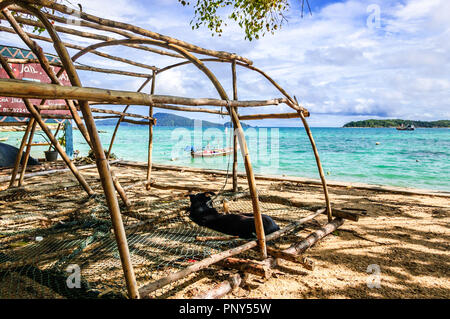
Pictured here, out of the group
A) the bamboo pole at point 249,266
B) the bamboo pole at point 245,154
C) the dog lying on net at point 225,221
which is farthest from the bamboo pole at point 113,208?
the dog lying on net at point 225,221

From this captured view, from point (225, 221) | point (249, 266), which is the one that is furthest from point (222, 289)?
point (225, 221)

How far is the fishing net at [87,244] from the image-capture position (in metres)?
2.24

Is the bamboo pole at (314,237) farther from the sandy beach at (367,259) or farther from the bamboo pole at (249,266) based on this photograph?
the bamboo pole at (249,266)

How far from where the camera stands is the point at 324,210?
13.1 ft

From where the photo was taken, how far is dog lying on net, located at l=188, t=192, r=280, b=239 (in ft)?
10.8

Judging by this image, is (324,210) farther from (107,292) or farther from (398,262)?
(107,292)

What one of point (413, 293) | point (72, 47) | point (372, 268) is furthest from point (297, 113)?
point (72, 47)

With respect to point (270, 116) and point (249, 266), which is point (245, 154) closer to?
point (249, 266)

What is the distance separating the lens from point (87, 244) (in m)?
2.84

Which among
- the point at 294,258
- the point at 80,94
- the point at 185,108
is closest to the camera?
the point at 80,94

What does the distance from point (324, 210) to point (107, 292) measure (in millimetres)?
3039

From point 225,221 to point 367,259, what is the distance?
5.35 ft

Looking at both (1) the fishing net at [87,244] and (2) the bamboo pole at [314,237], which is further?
(2) the bamboo pole at [314,237]

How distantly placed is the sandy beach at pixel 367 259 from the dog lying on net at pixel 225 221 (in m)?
0.35
